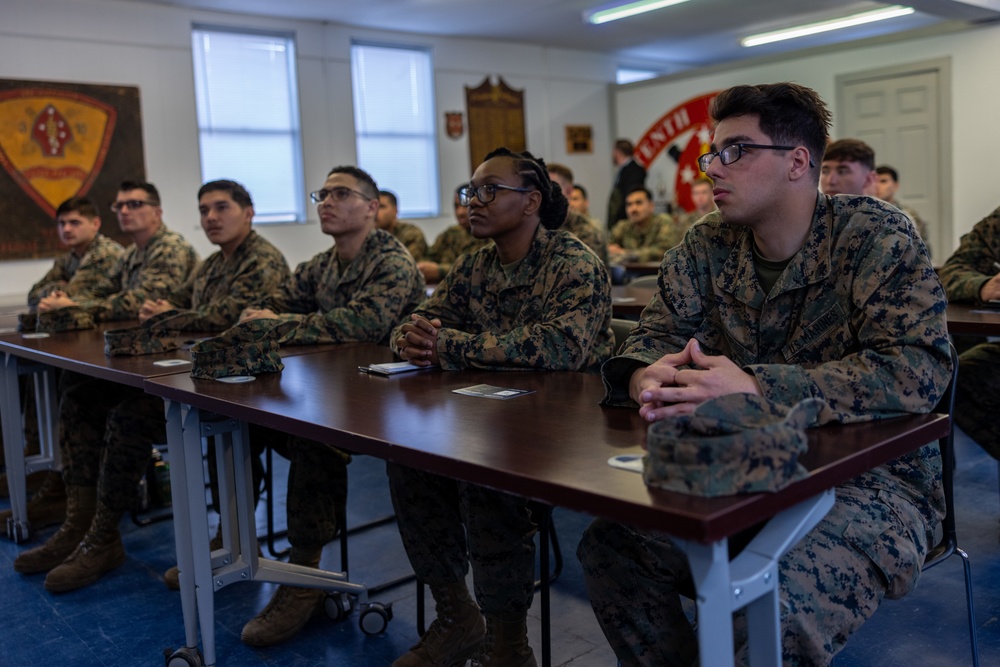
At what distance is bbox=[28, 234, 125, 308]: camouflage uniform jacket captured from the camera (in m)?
5.07

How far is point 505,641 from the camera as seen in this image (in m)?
2.11

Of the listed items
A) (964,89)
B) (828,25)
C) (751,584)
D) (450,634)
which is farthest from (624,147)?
(751,584)

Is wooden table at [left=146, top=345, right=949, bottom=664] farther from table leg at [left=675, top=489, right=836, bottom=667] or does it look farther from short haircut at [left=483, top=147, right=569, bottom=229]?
short haircut at [left=483, top=147, right=569, bottom=229]

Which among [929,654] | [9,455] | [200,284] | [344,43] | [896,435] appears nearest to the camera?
[896,435]

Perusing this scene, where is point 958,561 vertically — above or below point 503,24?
below

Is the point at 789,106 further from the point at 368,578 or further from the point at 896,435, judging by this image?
the point at 368,578

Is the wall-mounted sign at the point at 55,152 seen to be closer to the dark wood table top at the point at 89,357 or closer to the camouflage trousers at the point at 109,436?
the dark wood table top at the point at 89,357

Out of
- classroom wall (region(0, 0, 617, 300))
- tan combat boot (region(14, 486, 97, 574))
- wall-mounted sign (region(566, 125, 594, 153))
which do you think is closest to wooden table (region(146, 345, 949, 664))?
tan combat boot (region(14, 486, 97, 574))

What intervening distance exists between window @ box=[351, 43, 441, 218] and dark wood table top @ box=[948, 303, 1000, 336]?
23.4 feet

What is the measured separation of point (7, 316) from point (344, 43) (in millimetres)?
5031

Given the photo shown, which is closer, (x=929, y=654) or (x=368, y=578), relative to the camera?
(x=929, y=654)

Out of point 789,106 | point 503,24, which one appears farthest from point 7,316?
point 503,24

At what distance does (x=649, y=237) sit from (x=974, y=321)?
20.1 feet

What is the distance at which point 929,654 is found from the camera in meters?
2.27
